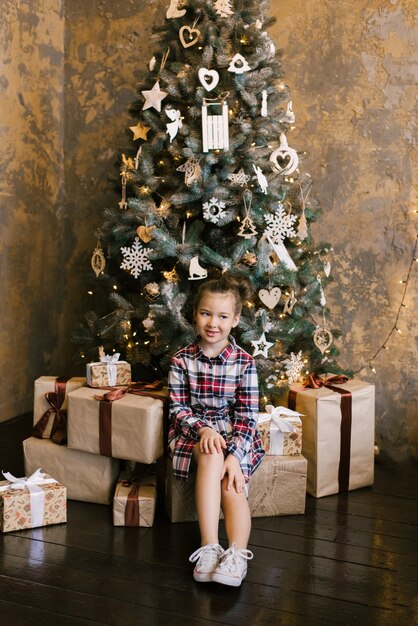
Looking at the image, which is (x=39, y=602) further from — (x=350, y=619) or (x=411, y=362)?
(x=411, y=362)

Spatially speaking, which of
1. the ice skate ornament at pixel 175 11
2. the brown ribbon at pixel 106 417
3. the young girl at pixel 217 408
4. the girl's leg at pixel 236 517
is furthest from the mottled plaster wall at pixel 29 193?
the girl's leg at pixel 236 517

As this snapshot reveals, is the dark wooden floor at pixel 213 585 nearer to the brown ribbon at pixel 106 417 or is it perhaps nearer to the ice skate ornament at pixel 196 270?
the brown ribbon at pixel 106 417

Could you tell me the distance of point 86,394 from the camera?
9.84 feet

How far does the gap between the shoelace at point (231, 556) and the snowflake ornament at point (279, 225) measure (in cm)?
153

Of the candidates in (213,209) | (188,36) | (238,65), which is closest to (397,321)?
(213,209)

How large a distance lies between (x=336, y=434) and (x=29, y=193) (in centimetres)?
248

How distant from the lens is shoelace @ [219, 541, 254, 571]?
2268mm

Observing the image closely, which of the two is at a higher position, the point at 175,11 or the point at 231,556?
the point at 175,11

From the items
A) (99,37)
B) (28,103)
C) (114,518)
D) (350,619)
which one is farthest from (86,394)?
(99,37)

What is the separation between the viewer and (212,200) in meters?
3.21

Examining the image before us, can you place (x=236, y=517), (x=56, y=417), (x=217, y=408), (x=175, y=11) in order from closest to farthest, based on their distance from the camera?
(x=236, y=517) → (x=217, y=408) → (x=56, y=417) → (x=175, y=11)

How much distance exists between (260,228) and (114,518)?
4.97 feet

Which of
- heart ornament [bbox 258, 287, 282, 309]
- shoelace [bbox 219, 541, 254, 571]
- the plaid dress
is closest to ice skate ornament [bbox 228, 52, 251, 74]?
heart ornament [bbox 258, 287, 282, 309]

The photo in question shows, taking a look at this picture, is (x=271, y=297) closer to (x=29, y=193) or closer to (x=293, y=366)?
(x=293, y=366)
